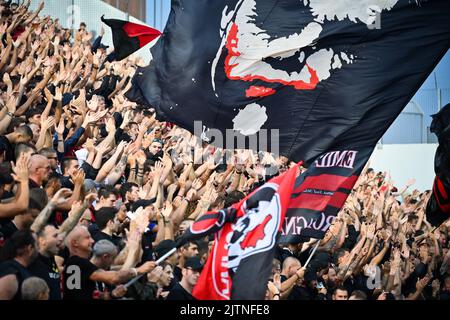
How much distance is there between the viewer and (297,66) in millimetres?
9133

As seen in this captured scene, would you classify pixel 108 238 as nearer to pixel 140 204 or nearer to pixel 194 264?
pixel 194 264

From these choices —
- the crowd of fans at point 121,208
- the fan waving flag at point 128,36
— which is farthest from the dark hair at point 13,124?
the fan waving flag at point 128,36

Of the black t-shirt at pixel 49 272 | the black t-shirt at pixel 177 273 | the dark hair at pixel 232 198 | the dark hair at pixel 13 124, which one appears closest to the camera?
the black t-shirt at pixel 49 272

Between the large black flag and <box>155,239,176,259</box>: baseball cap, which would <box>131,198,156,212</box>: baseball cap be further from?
<box>155,239,176,259</box>: baseball cap

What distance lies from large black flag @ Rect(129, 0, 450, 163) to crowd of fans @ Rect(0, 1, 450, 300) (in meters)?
1.12

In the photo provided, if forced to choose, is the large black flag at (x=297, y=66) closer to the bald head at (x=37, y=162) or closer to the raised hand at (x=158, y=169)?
the raised hand at (x=158, y=169)

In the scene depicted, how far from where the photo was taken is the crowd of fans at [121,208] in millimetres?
6637

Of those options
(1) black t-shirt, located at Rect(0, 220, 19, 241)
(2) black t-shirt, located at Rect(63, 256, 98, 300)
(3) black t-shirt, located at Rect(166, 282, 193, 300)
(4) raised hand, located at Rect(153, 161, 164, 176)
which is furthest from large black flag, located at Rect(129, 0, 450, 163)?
(1) black t-shirt, located at Rect(0, 220, 19, 241)

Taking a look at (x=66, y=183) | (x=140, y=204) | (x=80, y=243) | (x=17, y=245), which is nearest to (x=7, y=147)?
(x=66, y=183)

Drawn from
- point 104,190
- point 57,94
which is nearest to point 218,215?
point 104,190

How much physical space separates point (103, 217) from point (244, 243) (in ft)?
6.70

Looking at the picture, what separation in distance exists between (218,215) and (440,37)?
3.28 m

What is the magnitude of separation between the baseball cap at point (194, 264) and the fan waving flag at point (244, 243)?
587 millimetres

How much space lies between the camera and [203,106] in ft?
30.6
